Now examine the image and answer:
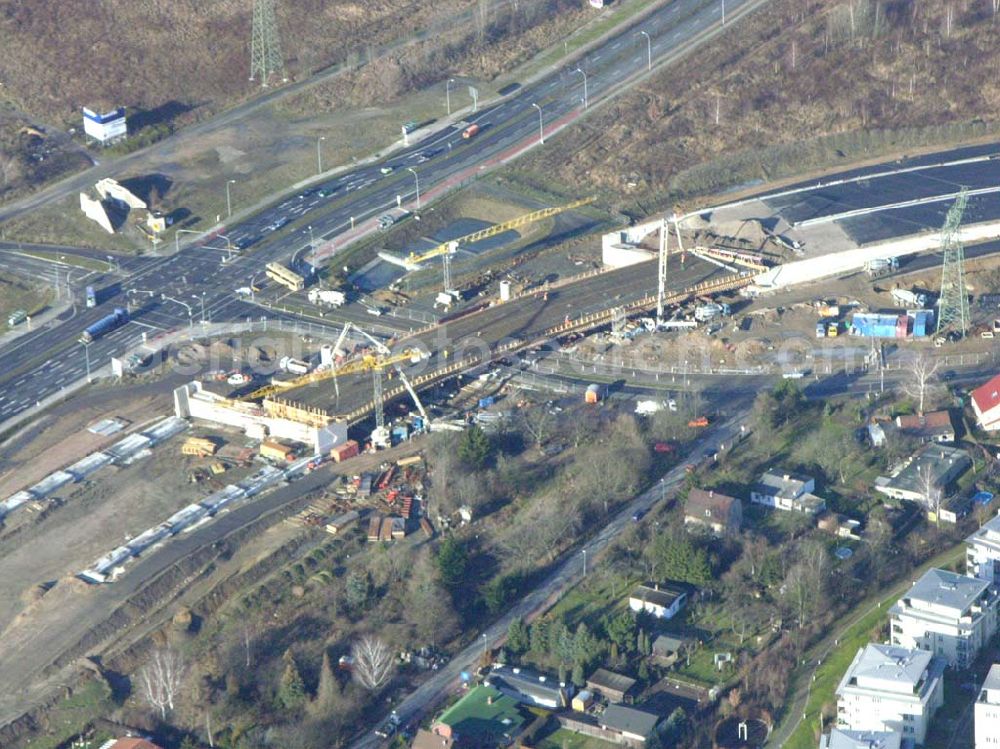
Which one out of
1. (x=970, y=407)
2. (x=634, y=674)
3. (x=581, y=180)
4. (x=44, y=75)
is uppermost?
(x=44, y=75)

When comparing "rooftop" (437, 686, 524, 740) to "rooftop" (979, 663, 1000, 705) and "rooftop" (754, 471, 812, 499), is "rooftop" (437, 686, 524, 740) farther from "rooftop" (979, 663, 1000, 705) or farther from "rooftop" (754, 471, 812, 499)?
"rooftop" (754, 471, 812, 499)

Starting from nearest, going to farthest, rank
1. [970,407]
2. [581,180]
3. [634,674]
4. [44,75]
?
1. [634,674]
2. [970,407]
3. [581,180]
4. [44,75]

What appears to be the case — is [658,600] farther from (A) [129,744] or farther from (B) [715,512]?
(A) [129,744]

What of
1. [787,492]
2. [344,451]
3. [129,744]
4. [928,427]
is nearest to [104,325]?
[344,451]

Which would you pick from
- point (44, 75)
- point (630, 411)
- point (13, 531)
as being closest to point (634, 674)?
point (630, 411)

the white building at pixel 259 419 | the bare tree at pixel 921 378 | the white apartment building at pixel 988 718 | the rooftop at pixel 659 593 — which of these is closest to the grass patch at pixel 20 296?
the white building at pixel 259 419

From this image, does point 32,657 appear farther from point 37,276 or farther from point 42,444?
point 37,276
